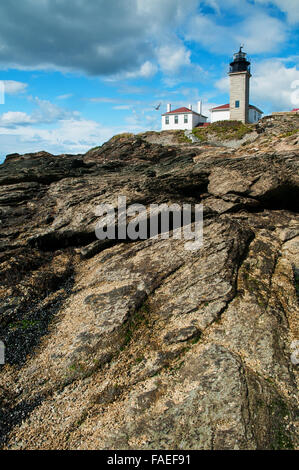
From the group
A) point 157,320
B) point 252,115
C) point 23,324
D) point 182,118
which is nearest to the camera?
point 157,320

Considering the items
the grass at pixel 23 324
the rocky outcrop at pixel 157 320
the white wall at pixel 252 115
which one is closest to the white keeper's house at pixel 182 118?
the white wall at pixel 252 115

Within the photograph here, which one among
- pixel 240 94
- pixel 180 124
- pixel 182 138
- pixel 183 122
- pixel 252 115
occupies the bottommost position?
pixel 182 138

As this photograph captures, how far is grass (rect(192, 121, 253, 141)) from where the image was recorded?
74062 millimetres

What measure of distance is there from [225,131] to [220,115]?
19.7 m

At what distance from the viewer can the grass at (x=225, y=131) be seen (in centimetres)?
7406

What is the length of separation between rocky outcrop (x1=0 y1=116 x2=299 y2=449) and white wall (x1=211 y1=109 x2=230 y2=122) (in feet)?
271

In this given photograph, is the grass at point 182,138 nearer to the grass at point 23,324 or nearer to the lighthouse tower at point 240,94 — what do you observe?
the lighthouse tower at point 240,94

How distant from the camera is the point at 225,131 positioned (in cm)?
7931

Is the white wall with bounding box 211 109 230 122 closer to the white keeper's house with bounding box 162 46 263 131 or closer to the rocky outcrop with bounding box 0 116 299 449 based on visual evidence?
the white keeper's house with bounding box 162 46 263 131

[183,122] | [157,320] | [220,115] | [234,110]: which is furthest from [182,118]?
[157,320]

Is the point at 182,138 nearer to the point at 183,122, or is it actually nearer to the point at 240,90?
the point at 183,122

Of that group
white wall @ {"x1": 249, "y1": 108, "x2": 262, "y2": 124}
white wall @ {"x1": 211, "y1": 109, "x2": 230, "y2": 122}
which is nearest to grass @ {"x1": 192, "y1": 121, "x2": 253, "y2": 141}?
white wall @ {"x1": 211, "y1": 109, "x2": 230, "y2": 122}

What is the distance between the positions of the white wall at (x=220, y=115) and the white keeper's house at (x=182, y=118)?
5.89 metres
